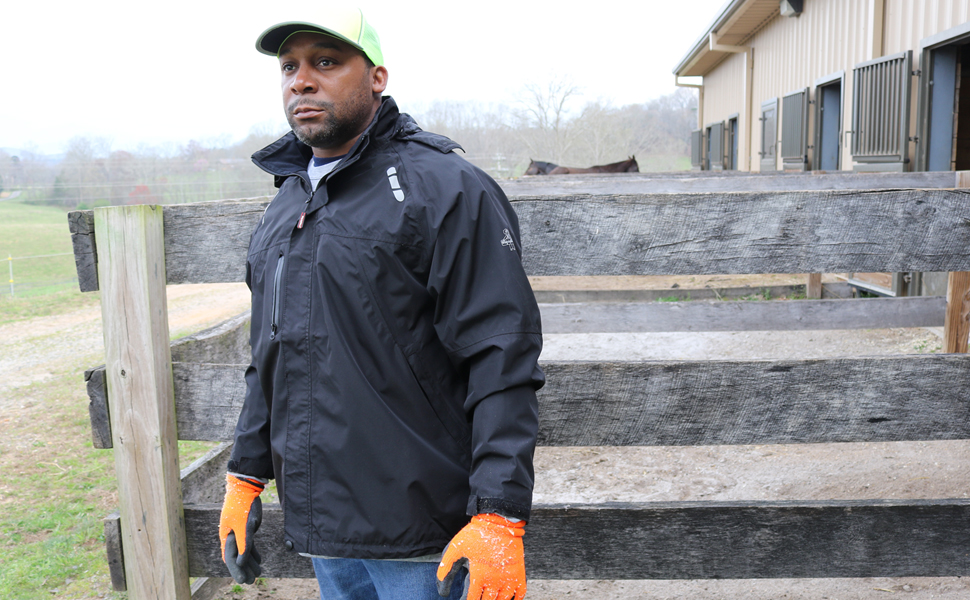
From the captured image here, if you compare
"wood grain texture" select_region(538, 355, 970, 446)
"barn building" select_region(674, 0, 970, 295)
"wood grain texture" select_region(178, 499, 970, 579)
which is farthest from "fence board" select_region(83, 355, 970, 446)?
"barn building" select_region(674, 0, 970, 295)

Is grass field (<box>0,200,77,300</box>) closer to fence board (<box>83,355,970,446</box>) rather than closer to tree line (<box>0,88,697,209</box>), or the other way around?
tree line (<box>0,88,697,209</box>)

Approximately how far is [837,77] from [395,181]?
9454mm

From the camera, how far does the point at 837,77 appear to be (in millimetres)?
9500

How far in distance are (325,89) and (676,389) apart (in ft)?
3.86

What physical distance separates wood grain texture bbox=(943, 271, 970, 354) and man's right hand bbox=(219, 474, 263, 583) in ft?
13.5

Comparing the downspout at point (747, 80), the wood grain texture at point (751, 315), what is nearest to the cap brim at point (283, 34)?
the wood grain texture at point (751, 315)

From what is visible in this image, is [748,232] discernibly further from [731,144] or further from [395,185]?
[731,144]

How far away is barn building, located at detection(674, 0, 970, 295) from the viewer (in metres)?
6.84

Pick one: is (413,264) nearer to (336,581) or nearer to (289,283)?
(289,283)

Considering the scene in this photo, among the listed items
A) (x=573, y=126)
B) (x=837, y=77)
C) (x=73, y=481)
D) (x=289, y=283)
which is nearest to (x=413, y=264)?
(x=289, y=283)

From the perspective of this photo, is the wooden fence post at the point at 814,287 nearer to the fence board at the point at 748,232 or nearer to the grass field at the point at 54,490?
the grass field at the point at 54,490

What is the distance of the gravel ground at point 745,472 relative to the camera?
3.10m

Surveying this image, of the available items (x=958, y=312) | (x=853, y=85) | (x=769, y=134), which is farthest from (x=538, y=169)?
(x=958, y=312)

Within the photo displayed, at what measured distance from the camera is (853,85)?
8.65m
